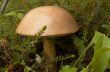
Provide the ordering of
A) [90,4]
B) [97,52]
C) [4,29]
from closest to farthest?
[97,52] < [4,29] < [90,4]

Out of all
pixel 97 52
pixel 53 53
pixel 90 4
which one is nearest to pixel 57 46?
pixel 53 53

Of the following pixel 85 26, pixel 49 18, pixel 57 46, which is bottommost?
pixel 57 46

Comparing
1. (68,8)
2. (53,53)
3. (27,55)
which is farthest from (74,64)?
(68,8)

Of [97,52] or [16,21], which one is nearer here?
[97,52]

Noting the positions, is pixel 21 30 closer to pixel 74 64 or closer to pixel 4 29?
pixel 4 29

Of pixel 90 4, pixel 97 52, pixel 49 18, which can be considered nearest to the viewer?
pixel 97 52

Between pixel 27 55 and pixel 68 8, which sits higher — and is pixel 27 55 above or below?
below
